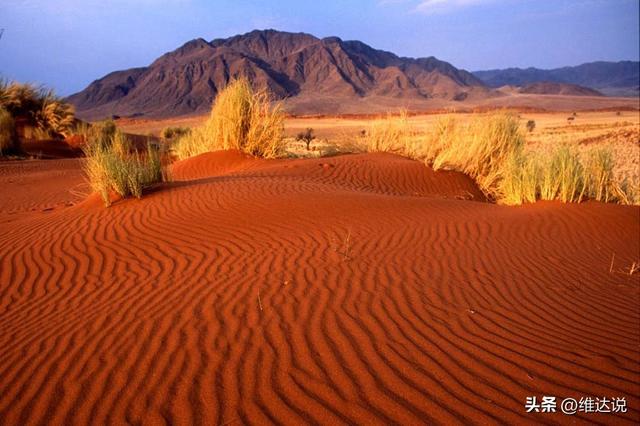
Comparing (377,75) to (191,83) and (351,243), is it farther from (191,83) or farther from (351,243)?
(351,243)

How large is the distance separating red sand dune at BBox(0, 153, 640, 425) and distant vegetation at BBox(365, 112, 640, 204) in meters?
1.03

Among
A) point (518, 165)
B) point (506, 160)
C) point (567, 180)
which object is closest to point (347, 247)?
point (567, 180)

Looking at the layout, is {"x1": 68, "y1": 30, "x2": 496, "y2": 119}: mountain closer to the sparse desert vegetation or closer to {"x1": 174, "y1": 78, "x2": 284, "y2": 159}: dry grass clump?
{"x1": 174, "y1": 78, "x2": 284, "y2": 159}: dry grass clump

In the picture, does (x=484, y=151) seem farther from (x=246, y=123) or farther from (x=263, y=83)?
(x=263, y=83)

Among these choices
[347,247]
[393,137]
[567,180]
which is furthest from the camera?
[393,137]

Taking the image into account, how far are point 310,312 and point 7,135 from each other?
17.7 m

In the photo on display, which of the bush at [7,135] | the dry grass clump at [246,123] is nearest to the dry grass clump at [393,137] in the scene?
the dry grass clump at [246,123]

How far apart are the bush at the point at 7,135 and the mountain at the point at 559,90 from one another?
121 metres

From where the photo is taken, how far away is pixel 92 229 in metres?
6.67

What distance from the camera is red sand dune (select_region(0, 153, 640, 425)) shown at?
9.86ft

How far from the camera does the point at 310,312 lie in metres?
4.14

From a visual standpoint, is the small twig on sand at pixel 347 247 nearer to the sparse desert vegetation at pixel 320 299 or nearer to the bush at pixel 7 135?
the sparse desert vegetation at pixel 320 299

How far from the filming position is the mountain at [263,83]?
90.5 meters

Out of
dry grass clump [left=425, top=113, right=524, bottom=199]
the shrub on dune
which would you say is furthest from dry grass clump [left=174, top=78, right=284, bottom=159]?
dry grass clump [left=425, top=113, right=524, bottom=199]
